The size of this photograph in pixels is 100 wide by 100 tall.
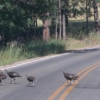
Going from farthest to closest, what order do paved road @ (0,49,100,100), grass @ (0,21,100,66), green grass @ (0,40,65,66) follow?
grass @ (0,21,100,66) < green grass @ (0,40,65,66) < paved road @ (0,49,100,100)

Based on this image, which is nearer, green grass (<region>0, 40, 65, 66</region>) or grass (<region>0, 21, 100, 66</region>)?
green grass (<region>0, 40, 65, 66</region>)

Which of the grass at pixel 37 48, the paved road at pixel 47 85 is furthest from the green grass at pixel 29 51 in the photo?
the paved road at pixel 47 85

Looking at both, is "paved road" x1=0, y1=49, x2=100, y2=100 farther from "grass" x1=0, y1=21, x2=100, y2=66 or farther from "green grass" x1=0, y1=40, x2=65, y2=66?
"grass" x1=0, y1=21, x2=100, y2=66

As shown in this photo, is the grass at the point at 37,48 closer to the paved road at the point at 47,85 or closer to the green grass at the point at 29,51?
the green grass at the point at 29,51

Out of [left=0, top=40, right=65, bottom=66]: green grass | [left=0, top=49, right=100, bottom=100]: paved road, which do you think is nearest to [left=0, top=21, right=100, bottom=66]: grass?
[left=0, top=40, right=65, bottom=66]: green grass

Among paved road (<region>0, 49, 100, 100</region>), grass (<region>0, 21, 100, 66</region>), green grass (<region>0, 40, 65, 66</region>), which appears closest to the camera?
paved road (<region>0, 49, 100, 100</region>)

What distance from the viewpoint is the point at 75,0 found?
4766 cm

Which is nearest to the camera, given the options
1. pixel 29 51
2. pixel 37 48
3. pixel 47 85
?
pixel 47 85

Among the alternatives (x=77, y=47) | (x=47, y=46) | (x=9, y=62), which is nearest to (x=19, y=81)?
(x=9, y=62)

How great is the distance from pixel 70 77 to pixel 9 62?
9.44 meters

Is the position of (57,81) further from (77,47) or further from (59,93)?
(77,47)

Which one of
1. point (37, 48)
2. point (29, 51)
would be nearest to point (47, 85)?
point (29, 51)

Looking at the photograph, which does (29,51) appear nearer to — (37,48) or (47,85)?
(37,48)

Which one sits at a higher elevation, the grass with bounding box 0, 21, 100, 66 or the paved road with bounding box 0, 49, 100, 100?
the paved road with bounding box 0, 49, 100, 100
